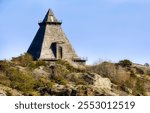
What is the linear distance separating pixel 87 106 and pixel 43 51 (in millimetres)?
53096

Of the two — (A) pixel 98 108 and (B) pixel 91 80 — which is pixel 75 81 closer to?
(B) pixel 91 80

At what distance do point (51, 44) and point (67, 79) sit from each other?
23.7 meters

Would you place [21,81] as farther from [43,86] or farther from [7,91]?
[7,91]

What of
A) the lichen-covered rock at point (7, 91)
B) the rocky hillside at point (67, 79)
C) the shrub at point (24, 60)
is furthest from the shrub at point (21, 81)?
the shrub at point (24, 60)

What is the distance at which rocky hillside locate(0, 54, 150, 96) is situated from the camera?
5679 centimetres

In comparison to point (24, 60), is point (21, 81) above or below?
below

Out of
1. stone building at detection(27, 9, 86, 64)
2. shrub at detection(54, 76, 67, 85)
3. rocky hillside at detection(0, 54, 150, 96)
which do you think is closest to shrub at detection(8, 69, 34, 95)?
rocky hillside at detection(0, 54, 150, 96)

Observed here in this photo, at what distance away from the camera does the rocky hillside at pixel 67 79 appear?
56.8 metres

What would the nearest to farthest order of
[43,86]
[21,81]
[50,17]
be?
[43,86] → [21,81] → [50,17]

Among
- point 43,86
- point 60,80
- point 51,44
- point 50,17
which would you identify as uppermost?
point 50,17

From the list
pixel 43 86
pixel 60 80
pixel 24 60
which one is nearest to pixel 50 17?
pixel 24 60

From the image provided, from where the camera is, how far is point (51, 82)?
59.9m

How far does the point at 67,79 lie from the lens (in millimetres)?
63906

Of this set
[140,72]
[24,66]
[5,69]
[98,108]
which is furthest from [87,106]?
[140,72]
